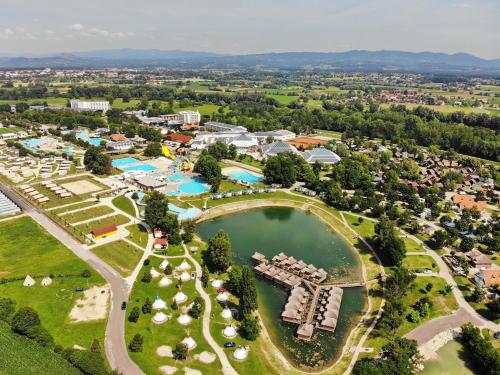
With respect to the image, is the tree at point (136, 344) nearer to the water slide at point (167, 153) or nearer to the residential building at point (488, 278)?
the residential building at point (488, 278)

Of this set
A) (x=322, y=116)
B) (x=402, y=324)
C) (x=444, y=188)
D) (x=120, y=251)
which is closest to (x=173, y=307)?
(x=120, y=251)

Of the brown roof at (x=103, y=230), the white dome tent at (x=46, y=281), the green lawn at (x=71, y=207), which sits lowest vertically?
the green lawn at (x=71, y=207)

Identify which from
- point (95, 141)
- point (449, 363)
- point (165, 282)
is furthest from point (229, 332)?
point (95, 141)

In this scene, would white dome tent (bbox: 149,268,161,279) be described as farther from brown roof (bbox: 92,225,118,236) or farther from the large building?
the large building

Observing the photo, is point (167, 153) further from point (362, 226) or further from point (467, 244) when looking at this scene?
point (467, 244)

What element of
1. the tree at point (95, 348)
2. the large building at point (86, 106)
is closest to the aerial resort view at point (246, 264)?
the tree at point (95, 348)

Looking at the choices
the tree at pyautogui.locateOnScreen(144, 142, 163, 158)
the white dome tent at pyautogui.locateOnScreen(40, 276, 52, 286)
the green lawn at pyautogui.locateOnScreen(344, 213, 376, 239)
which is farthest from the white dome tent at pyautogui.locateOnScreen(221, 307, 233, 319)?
the tree at pyautogui.locateOnScreen(144, 142, 163, 158)
